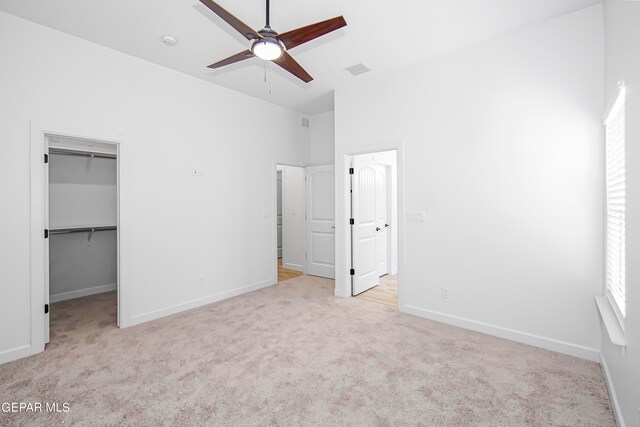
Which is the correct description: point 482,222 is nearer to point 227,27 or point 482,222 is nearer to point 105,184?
point 227,27

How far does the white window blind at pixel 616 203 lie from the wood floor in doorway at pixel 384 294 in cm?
223

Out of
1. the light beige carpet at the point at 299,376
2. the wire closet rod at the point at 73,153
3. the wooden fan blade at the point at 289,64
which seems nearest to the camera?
the light beige carpet at the point at 299,376

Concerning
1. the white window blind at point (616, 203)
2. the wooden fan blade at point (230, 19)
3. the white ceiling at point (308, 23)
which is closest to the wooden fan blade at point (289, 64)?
the wooden fan blade at point (230, 19)

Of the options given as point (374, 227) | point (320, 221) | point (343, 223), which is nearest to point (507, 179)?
point (343, 223)

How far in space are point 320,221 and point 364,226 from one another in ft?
3.83

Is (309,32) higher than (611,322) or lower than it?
higher

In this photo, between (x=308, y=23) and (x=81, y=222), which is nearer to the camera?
(x=308, y=23)

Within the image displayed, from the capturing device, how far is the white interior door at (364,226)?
14.2 feet

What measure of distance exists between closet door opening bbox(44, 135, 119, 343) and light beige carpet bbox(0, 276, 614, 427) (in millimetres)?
1008

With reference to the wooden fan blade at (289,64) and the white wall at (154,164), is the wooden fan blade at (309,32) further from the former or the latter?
the white wall at (154,164)

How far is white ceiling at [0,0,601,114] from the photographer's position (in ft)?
8.19

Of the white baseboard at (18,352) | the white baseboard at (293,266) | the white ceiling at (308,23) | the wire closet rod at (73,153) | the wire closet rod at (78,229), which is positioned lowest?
the white baseboard at (18,352)

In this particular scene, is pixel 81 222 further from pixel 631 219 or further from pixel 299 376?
pixel 631 219

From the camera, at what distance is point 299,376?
2324 mm
